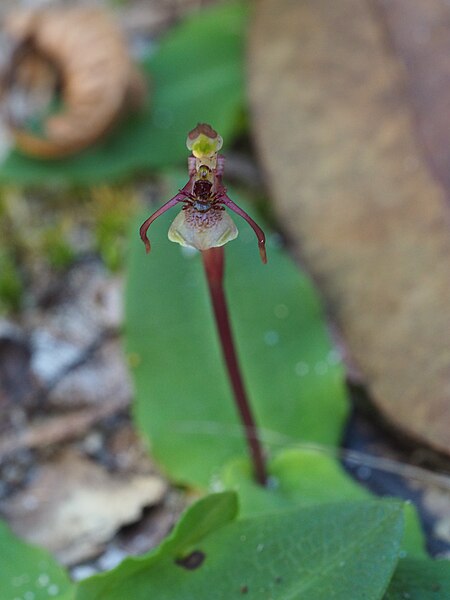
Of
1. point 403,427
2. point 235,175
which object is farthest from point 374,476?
point 235,175

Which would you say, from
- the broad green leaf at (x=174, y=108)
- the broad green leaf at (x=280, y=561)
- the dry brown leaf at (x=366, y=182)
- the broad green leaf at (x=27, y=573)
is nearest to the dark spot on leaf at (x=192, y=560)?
the broad green leaf at (x=280, y=561)

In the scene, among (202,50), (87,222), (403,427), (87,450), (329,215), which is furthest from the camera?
(202,50)

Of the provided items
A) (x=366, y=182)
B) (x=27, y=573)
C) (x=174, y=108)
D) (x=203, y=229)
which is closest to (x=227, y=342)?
(x=203, y=229)

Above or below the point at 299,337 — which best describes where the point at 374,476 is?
below

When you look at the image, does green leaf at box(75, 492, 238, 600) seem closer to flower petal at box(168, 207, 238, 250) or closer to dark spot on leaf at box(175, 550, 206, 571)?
dark spot on leaf at box(175, 550, 206, 571)

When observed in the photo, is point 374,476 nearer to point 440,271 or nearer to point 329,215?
point 440,271

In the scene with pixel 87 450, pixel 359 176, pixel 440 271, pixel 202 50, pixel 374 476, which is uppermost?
pixel 202 50
